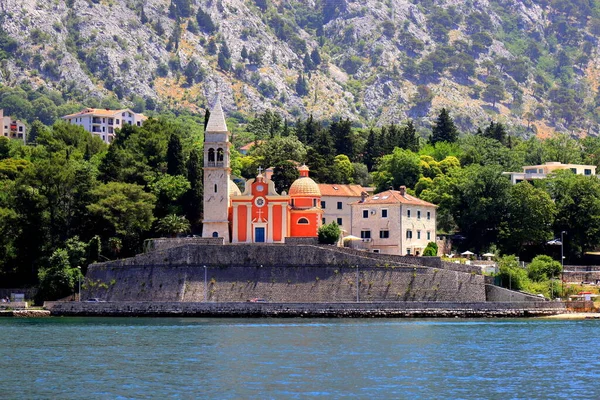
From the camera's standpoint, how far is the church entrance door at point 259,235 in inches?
3976

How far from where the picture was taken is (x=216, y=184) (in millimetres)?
101188

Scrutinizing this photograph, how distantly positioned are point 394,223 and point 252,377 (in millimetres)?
46542

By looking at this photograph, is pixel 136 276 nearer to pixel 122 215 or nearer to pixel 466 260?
pixel 122 215

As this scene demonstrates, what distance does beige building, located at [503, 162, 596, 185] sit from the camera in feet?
401

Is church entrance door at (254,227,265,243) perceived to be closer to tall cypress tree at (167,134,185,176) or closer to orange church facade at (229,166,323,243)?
orange church facade at (229,166,323,243)

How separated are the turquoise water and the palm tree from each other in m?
18.3

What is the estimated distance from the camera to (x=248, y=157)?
12900 cm

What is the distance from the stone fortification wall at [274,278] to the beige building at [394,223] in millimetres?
9171

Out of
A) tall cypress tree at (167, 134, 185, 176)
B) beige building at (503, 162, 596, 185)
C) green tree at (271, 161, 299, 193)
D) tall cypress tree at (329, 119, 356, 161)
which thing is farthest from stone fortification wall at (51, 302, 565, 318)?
tall cypress tree at (329, 119, 356, 161)

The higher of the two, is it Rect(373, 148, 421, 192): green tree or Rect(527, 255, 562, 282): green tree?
Rect(373, 148, 421, 192): green tree

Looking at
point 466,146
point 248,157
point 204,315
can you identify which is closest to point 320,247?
point 204,315

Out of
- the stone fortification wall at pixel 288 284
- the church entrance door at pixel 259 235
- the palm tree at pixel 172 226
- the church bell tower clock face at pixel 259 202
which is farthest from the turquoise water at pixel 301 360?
the palm tree at pixel 172 226

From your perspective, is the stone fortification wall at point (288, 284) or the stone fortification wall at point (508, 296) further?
the stone fortification wall at point (508, 296)

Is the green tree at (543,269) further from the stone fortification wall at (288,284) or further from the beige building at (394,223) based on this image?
the beige building at (394,223)
